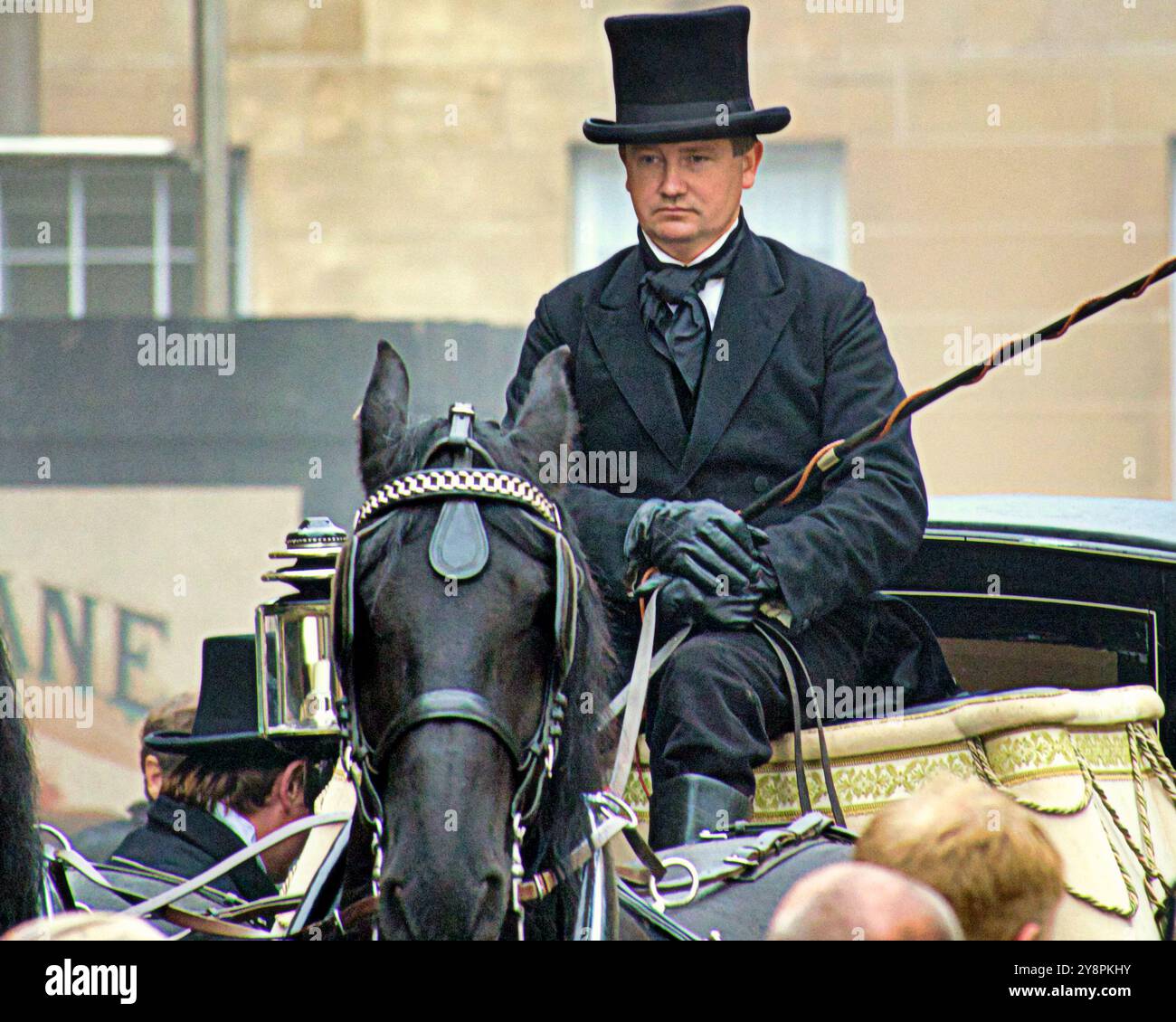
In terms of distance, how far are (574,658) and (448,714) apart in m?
0.31

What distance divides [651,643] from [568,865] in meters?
0.78

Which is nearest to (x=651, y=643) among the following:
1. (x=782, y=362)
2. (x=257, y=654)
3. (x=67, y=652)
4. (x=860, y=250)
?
(x=782, y=362)

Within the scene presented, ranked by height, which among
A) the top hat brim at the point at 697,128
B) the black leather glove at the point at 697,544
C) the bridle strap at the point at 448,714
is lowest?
the bridle strap at the point at 448,714

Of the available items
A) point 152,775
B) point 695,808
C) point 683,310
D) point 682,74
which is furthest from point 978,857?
point 152,775

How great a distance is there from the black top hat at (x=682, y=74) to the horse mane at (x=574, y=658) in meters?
1.19

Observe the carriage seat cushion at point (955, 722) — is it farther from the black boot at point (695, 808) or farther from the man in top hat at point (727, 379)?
the black boot at point (695, 808)

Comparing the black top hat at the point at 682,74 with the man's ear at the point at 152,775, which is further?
the man's ear at the point at 152,775

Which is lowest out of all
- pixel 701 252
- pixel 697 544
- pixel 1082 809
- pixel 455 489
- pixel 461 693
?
pixel 1082 809

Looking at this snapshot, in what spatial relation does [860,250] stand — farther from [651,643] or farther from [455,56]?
[651,643]

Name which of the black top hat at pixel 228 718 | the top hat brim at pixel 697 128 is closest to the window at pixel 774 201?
the black top hat at pixel 228 718

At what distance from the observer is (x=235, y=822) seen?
4641 mm

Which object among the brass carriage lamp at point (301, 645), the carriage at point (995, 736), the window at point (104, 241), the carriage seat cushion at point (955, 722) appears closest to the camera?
the carriage at point (995, 736)

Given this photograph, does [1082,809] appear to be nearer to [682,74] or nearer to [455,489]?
[455,489]

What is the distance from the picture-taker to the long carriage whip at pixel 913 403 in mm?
3795
